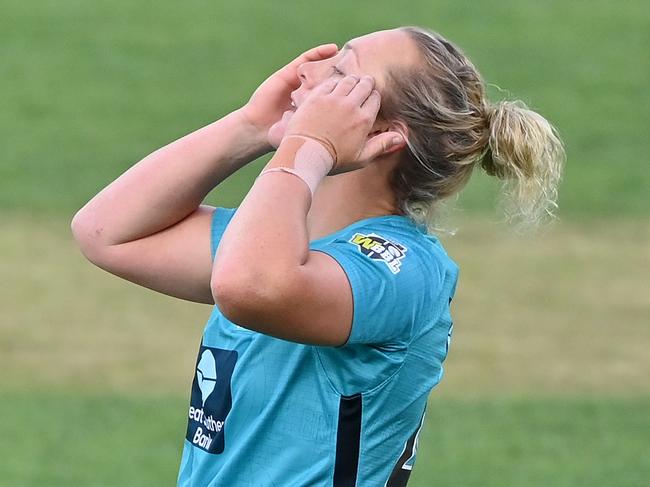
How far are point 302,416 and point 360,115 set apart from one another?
69cm

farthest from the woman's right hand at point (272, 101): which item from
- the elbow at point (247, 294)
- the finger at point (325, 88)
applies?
the elbow at point (247, 294)

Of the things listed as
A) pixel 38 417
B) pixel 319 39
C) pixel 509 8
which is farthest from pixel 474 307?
pixel 509 8

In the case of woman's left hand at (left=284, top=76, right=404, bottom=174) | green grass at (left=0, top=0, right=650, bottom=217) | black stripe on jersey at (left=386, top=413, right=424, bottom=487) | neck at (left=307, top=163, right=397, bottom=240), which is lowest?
green grass at (left=0, top=0, right=650, bottom=217)

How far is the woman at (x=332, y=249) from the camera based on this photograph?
2996 mm

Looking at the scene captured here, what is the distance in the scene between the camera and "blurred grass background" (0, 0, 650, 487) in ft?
26.1

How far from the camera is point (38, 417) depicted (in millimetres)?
8289

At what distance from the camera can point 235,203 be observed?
12.2 metres

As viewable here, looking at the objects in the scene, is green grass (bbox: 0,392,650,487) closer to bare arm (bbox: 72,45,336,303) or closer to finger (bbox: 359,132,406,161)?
bare arm (bbox: 72,45,336,303)

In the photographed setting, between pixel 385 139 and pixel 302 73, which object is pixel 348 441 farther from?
pixel 302 73

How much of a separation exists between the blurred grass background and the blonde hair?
1850mm

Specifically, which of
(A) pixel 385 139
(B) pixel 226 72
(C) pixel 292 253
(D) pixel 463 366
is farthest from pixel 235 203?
(C) pixel 292 253

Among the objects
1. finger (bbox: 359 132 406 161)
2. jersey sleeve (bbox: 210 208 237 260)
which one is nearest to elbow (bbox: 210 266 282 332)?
finger (bbox: 359 132 406 161)

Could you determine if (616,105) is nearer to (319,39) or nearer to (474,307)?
(319,39)

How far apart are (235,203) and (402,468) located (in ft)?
29.3
